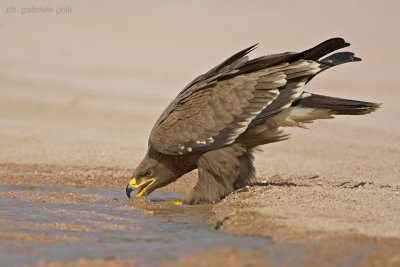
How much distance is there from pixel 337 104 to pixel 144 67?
1319 cm

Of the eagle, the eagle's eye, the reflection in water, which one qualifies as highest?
the eagle

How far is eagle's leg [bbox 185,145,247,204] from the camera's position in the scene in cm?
847

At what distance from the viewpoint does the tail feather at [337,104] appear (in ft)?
27.9

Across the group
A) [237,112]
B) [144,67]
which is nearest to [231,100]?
[237,112]

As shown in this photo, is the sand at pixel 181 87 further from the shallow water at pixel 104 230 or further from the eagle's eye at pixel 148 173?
the eagle's eye at pixel 148 173

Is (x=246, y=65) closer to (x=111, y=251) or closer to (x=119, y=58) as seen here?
(x=111, y=251)

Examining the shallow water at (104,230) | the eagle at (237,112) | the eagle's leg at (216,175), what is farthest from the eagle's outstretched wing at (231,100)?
the shallow water at (104,230)

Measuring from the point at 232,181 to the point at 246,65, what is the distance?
1.17 m

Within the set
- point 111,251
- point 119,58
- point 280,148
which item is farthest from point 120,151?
point 119,58

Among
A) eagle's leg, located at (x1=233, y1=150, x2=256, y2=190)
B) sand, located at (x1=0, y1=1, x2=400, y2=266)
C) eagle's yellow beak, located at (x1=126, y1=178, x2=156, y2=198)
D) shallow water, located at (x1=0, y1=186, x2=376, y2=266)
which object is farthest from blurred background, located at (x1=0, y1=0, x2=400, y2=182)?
shallow water, located at (x1=0, y1=186, x2=376, y2=266)

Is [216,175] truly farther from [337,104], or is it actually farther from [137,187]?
[337,104]

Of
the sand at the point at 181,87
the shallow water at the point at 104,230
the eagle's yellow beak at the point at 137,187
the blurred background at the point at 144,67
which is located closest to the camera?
the shallow water at the point at 104,230

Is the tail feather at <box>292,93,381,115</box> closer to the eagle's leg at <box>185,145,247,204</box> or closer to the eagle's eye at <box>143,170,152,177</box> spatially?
the eagle's leg at <box>185,145,247,204</box>

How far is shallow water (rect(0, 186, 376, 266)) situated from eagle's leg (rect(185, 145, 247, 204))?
0.15 meters
